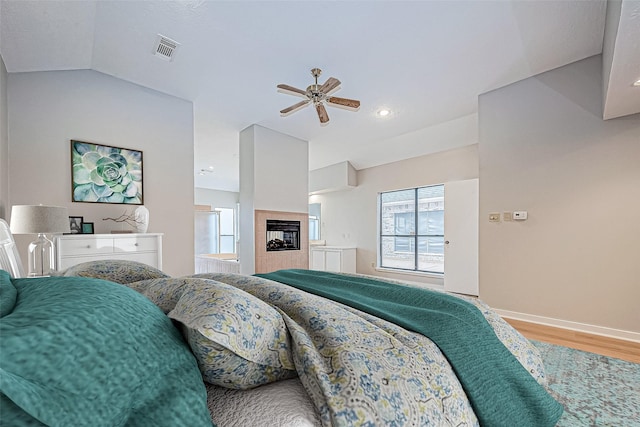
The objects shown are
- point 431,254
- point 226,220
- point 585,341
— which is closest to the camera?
point 585,341

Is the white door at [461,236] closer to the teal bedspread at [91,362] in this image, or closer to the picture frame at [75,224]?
the teal bedspread at [91,362]

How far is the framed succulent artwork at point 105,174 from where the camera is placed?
9.65 feet

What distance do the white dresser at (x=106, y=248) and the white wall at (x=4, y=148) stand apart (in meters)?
0.59

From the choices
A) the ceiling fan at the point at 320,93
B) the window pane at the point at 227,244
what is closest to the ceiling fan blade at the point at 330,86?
the ceiling fan at the point at 320,93

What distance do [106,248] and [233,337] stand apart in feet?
9.23

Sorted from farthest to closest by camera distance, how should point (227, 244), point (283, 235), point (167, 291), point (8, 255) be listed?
point (227, 244), point (283, 235), point (8, 255), point (167, 291)

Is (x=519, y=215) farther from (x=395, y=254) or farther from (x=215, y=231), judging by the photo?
(x=215, y=231)

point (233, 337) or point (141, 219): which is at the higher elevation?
point (141, 219)

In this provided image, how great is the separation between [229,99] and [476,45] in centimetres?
287

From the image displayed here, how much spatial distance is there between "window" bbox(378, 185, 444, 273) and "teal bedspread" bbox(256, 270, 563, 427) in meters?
4.56

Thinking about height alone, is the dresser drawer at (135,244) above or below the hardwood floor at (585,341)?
above

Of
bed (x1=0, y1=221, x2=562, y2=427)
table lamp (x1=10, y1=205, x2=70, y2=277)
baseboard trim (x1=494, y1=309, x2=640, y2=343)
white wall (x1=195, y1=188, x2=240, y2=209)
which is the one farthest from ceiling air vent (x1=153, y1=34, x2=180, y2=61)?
white wall (x1=195, y1=188, x2=240, y2=209)

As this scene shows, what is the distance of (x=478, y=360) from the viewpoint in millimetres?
905

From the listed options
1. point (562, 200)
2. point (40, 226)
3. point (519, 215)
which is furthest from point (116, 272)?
point (562, 200)
